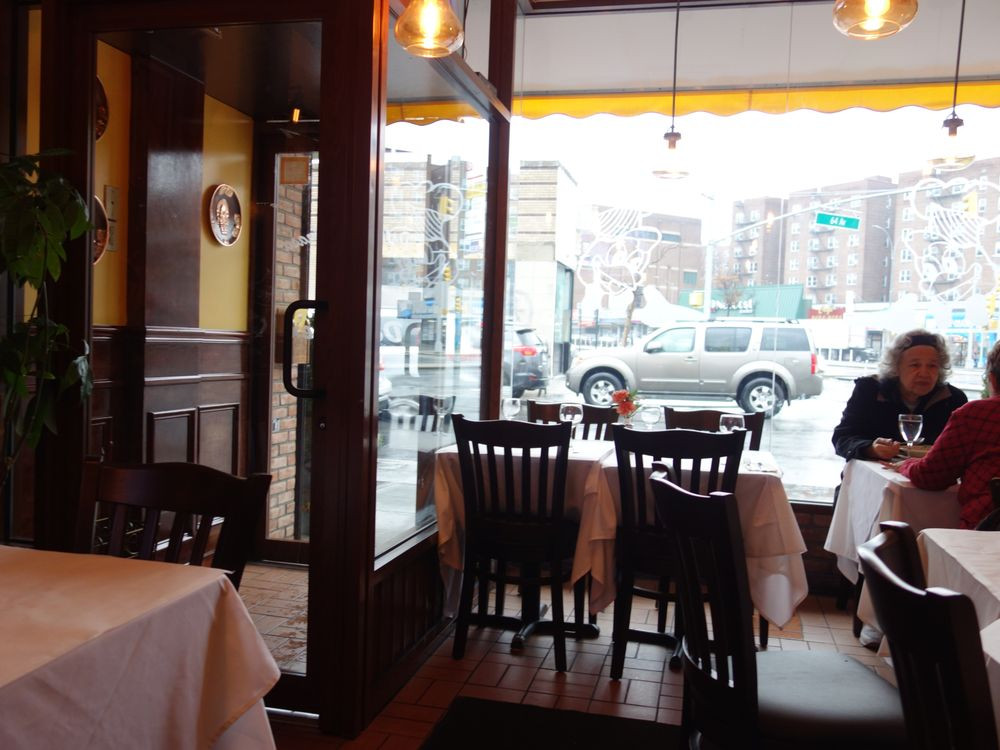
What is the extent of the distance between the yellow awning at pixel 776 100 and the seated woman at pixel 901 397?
1577 mm

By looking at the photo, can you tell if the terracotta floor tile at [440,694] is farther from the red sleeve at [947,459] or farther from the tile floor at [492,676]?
the red sleeve at [947,459]

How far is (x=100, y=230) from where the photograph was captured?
11.4 ft

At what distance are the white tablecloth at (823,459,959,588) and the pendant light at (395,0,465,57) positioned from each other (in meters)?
2.36

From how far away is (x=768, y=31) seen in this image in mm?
4941

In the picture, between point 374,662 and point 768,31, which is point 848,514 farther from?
point 768,31

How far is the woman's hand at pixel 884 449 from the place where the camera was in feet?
12.5

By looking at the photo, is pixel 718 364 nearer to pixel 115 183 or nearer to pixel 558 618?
pixel 558 618

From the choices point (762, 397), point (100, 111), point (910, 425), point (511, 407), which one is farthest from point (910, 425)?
point (100, 111)

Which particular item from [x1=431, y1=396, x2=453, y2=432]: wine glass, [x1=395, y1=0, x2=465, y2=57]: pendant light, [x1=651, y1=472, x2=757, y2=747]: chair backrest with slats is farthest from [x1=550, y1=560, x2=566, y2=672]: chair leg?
[x1=395, y1=0, x2=465, y2=57]: pendant light

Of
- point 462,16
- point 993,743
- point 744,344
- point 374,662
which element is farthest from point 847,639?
point 462,16

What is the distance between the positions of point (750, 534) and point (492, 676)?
1177mm

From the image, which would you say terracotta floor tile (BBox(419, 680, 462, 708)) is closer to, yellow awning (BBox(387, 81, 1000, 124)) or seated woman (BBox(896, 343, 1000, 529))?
seated woman (BBox(896, 343, 1000, 529))

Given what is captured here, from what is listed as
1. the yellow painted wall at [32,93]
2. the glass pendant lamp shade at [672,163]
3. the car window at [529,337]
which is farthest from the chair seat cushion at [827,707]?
the car window at [529,337]

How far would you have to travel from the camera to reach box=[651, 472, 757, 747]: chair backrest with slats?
1.80 m
